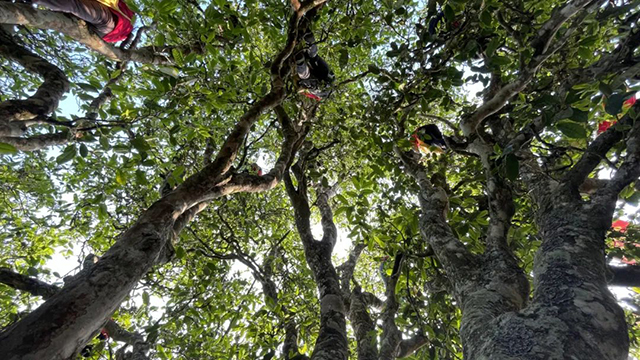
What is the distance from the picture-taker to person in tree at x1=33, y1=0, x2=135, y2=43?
11.4 feet

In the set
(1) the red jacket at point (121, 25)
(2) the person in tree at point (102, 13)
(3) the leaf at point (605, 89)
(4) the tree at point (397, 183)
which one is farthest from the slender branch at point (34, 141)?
(3) the leaf at point (605, 89)

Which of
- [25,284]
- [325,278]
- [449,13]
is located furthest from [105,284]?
Answer: [25,284]

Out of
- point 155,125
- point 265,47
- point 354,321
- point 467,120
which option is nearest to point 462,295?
point 467,120

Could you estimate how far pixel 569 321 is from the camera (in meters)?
1.39

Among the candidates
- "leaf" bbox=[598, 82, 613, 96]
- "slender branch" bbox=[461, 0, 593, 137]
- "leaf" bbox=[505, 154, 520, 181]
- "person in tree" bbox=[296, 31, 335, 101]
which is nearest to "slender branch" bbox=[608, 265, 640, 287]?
"leaf" bbox=[505, 154, 520, 181]

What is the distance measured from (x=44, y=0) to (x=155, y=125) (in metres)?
1.76

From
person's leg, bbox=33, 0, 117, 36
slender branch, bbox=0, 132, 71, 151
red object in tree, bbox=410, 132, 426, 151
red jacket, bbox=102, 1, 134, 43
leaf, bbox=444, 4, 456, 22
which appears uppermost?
red jacket, bbox=102, 1, 134, 43

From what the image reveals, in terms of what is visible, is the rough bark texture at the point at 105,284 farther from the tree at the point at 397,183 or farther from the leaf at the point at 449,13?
the leaf at the point at 449,13

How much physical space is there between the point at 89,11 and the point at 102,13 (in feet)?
0.73

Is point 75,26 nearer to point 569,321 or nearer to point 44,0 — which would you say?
point 44,0

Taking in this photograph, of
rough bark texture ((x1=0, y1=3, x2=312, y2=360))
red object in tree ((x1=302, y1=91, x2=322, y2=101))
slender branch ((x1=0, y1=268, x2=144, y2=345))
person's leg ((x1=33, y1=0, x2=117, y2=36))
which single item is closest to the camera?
rough bark texture ((x1=0, y1=3, x2=312, y2=360))

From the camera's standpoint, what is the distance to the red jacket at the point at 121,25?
4.21 meters

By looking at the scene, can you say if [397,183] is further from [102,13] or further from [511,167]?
[102,13]

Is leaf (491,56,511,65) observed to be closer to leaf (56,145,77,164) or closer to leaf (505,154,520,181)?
leaf (505,154,520,181)
